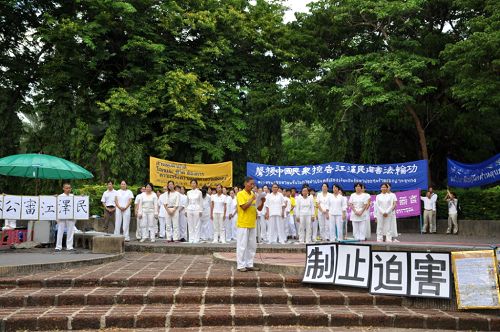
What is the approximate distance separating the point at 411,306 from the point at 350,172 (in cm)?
1024

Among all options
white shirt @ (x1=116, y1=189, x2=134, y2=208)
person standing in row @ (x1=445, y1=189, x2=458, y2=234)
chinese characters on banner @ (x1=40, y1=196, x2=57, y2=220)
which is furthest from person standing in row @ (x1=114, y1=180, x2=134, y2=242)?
person standing in row @ (x1=445, y1=189, x2=458, y2=234)

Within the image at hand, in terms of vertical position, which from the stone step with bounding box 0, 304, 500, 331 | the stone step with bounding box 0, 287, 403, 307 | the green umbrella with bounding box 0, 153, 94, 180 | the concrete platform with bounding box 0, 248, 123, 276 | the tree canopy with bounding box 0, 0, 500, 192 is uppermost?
the tree canopy with bounding box 0, 0, 500, 192

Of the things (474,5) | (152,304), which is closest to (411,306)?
(152,304)

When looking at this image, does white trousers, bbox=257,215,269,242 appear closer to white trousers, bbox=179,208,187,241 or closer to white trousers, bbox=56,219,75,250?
white trousers, bbox=179,208,187,241

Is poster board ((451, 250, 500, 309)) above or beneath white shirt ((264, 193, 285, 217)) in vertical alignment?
beneath

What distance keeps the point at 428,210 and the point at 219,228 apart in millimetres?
7882

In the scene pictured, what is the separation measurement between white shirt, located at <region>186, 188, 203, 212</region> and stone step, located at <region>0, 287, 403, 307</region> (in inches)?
231

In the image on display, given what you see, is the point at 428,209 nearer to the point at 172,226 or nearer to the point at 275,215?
the point at 275,215

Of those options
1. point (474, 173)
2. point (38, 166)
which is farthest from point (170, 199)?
point (474, 173)

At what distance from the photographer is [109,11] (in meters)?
19.2

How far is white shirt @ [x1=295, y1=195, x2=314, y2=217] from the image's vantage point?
13.3m

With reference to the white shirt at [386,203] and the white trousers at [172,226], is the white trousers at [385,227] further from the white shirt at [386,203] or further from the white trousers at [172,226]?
the white trousers at [172,226]

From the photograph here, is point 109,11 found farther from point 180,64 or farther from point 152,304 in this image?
point 152,304

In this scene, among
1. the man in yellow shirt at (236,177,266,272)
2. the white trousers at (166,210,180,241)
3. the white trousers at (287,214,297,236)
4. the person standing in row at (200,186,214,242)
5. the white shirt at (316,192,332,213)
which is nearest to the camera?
the man in yellow shirt at (236,177,266,272)
